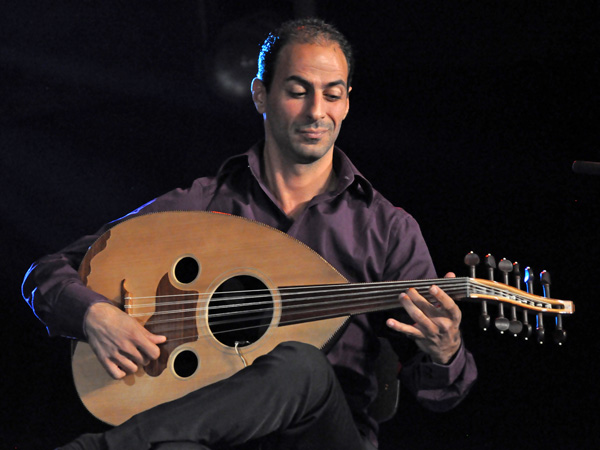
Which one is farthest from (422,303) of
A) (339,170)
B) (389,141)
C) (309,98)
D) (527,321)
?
(389,141)

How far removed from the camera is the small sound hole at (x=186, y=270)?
1.84m

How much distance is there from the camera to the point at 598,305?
2426mm

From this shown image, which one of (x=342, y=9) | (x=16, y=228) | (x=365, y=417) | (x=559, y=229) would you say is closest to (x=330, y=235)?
(x=365, y=417)

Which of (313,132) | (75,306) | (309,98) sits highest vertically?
(309,98)

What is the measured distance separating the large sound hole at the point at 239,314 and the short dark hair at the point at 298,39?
799 mm

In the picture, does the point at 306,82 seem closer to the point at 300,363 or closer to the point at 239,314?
the point at 239,314

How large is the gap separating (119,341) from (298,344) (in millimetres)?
523

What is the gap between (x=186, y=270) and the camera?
6.08 ft

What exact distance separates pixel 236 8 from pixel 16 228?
1.35 meters

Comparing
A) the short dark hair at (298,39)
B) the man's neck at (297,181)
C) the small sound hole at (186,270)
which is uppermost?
the short dark hair at (298,39)

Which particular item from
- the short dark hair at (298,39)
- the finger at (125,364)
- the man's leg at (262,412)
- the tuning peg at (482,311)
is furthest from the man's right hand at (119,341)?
the short dark hair at (298,39)

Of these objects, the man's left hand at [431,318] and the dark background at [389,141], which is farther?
the dark background at [389,141]

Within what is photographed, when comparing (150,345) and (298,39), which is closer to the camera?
(150,345)

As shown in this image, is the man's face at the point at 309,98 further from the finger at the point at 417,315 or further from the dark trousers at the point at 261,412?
the dark trousers at the point at 261,412
